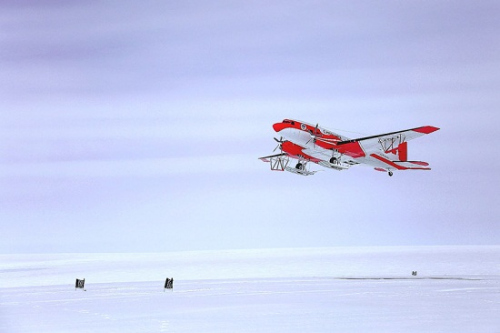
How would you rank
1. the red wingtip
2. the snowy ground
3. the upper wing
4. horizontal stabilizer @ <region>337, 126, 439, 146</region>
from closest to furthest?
the snowy ground
the red wingtip
horizontal stabilizer @ <region>337, 126, 439, 146</region>
the upper wing

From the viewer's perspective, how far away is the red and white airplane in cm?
9262

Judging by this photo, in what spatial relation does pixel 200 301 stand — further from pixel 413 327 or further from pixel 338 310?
pixel 413 327

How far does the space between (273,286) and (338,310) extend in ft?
78.6

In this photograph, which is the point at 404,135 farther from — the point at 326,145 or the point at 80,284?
the point at 80,284

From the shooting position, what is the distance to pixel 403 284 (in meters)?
75.8

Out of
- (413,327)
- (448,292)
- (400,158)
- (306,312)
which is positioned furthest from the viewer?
(400,158)

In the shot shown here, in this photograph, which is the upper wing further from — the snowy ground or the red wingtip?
the snowy ground

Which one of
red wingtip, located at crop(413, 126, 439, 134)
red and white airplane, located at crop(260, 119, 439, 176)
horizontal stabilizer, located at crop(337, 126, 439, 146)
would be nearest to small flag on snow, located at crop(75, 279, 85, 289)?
red and white airplane, located at crop(260, 119, 439, 176)

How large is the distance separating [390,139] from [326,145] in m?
8.88

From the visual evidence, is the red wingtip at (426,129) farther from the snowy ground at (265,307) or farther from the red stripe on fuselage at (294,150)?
the snowy ground at (265,307)

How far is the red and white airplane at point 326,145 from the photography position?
92.6m

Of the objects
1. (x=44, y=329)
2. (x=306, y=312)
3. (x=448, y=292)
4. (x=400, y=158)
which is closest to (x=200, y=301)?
(x=306, y=312)

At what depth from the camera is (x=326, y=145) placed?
9488 cm

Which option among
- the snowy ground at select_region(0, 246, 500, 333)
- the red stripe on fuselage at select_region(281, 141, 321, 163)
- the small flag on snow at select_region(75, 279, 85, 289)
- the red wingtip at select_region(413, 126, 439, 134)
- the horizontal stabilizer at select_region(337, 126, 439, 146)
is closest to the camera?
the snowy ground at select_region(0, 246, 500, 333)
